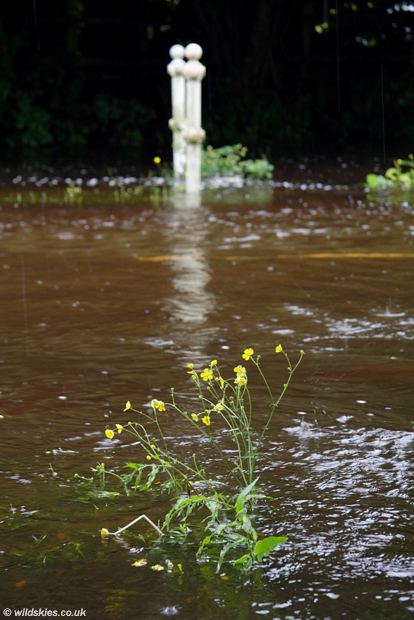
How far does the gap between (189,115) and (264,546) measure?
9.29 m

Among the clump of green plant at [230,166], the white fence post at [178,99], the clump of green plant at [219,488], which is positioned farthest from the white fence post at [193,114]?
the clump of green plant at [219,488]

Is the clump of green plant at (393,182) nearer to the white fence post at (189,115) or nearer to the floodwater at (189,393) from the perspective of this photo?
the white fence post at (189,115)

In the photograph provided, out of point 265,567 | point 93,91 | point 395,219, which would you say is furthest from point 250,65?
point 265,567

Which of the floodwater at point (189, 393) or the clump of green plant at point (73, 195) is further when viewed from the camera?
the clump of green plant at point (73, 195)

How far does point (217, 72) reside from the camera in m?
22.1

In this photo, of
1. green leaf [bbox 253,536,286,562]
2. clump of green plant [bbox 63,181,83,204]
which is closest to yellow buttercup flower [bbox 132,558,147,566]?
green leaf [bbox 253,536,286,562]

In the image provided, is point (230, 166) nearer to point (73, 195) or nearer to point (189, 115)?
point (189, 115)

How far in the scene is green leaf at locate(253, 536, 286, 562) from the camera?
2.24 metres

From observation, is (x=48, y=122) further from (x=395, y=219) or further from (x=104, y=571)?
(x=104, y=571)

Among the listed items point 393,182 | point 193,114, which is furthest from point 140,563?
point 393,182

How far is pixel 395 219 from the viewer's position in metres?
8.79

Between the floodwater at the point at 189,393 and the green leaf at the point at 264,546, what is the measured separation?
0.10ft

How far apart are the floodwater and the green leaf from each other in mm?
32

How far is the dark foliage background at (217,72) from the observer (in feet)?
Result: 70.0
